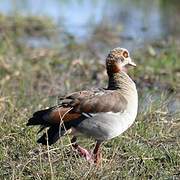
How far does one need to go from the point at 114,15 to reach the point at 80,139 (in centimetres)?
793

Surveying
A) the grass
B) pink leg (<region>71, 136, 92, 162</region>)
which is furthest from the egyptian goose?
the grass

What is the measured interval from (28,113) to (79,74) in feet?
9.23

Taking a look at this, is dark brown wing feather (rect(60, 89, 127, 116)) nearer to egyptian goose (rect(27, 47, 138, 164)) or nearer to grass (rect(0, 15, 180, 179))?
egyptian goose (rect(27, 47, 138, 164))

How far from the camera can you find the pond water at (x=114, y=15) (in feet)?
40.7

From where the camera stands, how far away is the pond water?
40.7 ft

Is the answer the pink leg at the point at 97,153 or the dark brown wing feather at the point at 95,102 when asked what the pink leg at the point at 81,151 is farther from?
the dark brown wing feather at the point at 95,102

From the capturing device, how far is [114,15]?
45.7 ft

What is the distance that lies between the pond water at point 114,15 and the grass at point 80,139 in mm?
1493

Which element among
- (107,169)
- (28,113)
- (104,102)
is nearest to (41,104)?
(28,113)

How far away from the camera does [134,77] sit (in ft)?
31.0

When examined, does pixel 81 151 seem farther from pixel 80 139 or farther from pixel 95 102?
pixel 80 139

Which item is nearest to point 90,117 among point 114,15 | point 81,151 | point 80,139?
point 81,151

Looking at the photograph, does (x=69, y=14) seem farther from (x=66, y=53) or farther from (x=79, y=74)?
(x=79, y=74)

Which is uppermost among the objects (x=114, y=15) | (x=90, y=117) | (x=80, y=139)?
(x=90, y=117)
